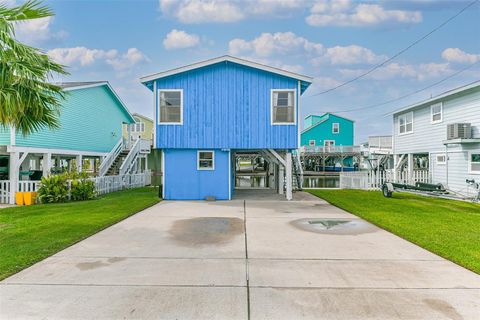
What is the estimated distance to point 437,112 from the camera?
58.7 feet

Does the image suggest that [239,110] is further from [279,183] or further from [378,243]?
[378,243]

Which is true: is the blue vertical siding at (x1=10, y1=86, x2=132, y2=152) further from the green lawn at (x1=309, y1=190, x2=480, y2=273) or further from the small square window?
the small square window

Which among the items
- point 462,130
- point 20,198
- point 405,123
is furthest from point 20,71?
point 405,123

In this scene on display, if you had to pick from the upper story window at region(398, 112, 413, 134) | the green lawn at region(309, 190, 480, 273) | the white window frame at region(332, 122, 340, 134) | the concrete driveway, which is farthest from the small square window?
the white window frame at region(332, 122, 340, 134)

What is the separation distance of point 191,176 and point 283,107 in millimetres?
5314

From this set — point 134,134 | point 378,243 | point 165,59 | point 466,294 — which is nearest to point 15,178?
point 165,59

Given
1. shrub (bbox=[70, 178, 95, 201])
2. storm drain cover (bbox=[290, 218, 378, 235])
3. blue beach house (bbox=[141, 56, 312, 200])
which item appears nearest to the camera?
storm drain cover (bbox=[290, 218, 378, 235])

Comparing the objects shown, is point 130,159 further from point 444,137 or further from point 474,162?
point 474,162

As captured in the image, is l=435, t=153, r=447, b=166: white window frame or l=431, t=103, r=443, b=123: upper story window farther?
l=431, t=103, r=443, b=123: upper story window

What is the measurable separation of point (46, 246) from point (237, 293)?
14.4 feet

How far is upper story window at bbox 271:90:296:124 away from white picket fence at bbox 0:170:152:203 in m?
9.64

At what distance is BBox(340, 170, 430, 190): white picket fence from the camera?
63.2 feet

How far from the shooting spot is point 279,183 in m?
17.8

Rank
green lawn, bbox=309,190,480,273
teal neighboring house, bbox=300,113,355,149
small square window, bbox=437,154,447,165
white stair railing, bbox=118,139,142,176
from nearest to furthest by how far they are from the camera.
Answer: green lawn, bbox=309,190,480,273 < small square window, bbox=437,154,447,165 < white stair railing, bbox=118,139,142,176 < teal neighboring house, bbox=300,113,355,149
